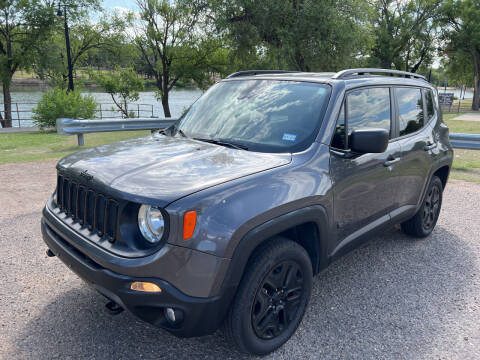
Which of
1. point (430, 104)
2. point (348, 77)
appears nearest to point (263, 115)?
point (348, 77)

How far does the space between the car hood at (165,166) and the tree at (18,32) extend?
1008 inches

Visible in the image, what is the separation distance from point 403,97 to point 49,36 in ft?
91.2

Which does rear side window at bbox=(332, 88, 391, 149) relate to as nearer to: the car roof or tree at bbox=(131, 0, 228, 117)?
the car roof

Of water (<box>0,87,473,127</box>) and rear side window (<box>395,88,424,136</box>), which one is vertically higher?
rear side window (<box>395,88,424,136</box>)

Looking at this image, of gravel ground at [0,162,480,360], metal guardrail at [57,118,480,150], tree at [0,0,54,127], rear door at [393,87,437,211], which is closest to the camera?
gravel ground at [0,162,480,360]

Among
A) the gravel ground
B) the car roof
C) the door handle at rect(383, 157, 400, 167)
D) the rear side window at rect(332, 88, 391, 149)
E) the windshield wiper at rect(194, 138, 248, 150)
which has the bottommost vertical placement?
the gravel ground

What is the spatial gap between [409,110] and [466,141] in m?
5.16

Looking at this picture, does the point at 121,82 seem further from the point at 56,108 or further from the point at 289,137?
the point at 289,137

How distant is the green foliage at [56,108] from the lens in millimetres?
16062

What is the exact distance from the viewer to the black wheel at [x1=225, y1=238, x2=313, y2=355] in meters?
2.46

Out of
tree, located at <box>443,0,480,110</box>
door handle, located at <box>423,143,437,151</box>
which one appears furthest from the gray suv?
tree, located at <box>443,0,480,110</box>

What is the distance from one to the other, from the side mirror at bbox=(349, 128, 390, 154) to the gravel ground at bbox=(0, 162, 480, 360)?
133 centimetres

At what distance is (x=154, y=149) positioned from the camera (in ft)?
10.2

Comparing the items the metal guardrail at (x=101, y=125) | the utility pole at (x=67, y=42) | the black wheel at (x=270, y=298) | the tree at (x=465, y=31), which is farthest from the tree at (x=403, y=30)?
the black wheel at (x=270, y=298)
